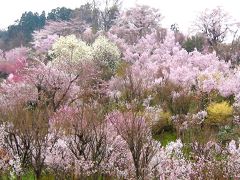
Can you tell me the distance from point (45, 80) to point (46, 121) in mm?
12897

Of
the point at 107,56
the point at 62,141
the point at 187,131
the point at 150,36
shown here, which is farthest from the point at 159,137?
the point at 150,36

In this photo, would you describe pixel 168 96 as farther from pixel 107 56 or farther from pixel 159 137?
pixel 107 56

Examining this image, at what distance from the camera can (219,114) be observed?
27953 millimetres

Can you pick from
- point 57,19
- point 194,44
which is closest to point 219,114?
point 194,44

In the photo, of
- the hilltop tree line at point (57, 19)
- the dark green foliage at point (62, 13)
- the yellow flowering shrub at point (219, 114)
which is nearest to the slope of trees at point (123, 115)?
the yellow flowering shrub at point (219, 114)

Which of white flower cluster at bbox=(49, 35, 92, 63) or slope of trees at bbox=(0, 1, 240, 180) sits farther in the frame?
white flower cluster at bbox=(49, 35, 92, 63)

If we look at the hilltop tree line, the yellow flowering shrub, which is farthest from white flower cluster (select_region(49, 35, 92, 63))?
the hilltop tree line

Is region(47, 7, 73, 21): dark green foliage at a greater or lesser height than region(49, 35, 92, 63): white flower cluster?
greater

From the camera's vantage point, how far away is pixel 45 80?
3059 cm

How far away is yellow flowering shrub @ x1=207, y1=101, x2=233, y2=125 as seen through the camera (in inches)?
1091

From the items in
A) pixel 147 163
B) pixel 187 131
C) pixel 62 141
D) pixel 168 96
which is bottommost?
pixel 147 163

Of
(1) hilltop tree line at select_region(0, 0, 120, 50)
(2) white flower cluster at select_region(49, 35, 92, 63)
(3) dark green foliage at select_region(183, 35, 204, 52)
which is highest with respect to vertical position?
(1) hilltop tree line at select_region(0, 0, 120, 50)

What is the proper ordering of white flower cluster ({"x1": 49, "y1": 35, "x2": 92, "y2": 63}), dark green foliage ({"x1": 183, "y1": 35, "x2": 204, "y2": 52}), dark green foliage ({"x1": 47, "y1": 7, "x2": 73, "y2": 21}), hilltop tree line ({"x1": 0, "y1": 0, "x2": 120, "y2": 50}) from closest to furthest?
1. white flower cluster ({"x1": 49, "y1": 35, "x2": 92, "y2": 63})
2. dark green foliage ({"x1": 183, "y1": 35, "x2": 204, "y2": 52})
3. hilltop tree line ({"x1": 0, "y1": 0, "x2": 120, "y2": 50})
4. dark green foliage ({"x1": 47, "y1": 7, "x2": 73, "y2": 21})

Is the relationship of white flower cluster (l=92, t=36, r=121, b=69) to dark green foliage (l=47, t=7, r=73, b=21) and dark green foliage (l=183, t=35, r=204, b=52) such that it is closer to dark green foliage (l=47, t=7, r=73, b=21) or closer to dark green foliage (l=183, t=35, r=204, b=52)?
dark green foliage (l=183, t=35, r=204, b=52)
